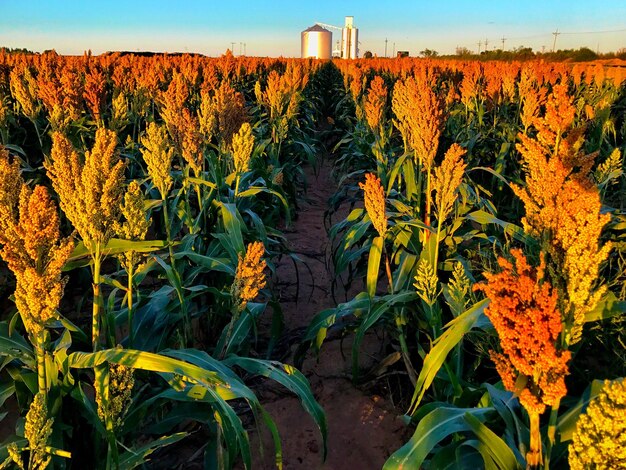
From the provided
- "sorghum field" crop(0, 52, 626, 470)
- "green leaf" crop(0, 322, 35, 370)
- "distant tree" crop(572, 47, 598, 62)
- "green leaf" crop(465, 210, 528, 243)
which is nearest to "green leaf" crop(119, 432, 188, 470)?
"sorghum field" crop(0, 52, 626, 470)

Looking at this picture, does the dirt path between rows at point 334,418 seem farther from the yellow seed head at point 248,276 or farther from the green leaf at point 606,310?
the green leaf at point 606,310

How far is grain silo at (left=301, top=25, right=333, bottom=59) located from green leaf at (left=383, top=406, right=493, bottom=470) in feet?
292

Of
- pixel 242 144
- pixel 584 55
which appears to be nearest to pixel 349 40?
pixel 584 55

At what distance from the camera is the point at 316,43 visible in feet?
282

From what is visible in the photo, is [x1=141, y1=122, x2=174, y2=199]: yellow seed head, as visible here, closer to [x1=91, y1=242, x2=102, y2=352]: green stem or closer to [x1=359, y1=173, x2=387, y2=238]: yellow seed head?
[x1=91, y1=242, x2=102, y2=352]: green stem

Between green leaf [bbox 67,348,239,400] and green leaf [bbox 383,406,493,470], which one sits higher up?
green leaf [bbox 67,348,239,400]

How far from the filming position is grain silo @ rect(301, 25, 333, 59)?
85750mm

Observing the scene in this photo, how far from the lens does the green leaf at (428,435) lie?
5.06ft

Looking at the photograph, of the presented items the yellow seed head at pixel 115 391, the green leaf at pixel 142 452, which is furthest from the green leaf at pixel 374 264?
the yellow seed head at pixel 115 391

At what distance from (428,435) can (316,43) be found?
3571 inches

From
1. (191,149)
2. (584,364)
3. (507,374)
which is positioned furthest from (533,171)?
(191,149)

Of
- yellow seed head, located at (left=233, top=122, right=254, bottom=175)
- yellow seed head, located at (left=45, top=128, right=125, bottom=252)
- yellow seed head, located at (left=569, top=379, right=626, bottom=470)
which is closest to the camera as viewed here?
yellow seed head, located at (left=569, top=379, right=626, bottom=470)

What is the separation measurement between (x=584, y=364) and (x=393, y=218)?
160 centimetres

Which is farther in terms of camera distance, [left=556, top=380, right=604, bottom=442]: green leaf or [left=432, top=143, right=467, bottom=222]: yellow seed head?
[left=432, top=143, right=467, bottom=222]: yellow seed head
